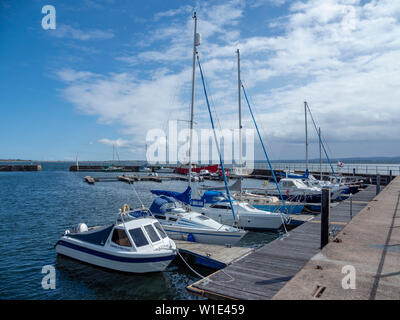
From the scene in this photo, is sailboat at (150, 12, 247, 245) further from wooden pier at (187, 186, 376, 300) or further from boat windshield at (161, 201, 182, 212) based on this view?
wooden pier at (187, 186, 376, 300)

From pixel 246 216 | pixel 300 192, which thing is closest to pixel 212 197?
pixel 246 216

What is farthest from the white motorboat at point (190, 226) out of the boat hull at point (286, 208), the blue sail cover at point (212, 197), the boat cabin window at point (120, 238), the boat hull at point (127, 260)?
the boat hull at point (286, 208)

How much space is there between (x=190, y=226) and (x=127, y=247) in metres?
4.58

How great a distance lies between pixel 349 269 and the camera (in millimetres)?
7648

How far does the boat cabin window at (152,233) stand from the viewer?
12.8m

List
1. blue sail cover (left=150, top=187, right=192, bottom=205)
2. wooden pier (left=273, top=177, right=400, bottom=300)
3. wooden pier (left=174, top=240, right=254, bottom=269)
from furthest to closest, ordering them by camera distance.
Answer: blue sail cover (left=150, top=187, right=192, bottom=205), wooden pier (left=174, top=240, right=254, bottom=269), wooden pier (left=273, top=177, right=400, bottom=300)

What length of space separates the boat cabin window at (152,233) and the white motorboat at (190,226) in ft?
9.80

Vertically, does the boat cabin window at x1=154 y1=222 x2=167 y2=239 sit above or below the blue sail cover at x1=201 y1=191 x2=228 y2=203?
below

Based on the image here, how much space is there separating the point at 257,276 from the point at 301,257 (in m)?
2.80

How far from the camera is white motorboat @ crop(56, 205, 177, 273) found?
39.3ft

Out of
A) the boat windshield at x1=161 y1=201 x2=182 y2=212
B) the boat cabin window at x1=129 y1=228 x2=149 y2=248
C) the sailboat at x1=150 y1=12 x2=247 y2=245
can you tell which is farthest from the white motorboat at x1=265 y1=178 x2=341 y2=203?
the boat cabin window at x1=129 y1=228 x2=149 y2=248

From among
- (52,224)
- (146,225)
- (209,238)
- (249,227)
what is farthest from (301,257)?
(52,224)

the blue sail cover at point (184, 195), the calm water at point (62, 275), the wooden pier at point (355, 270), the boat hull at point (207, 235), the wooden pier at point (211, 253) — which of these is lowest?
the calm water at point (62, 275)

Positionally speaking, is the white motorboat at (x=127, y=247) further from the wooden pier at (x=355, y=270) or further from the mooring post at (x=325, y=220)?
the wooden pier at (x=355, y=270)
